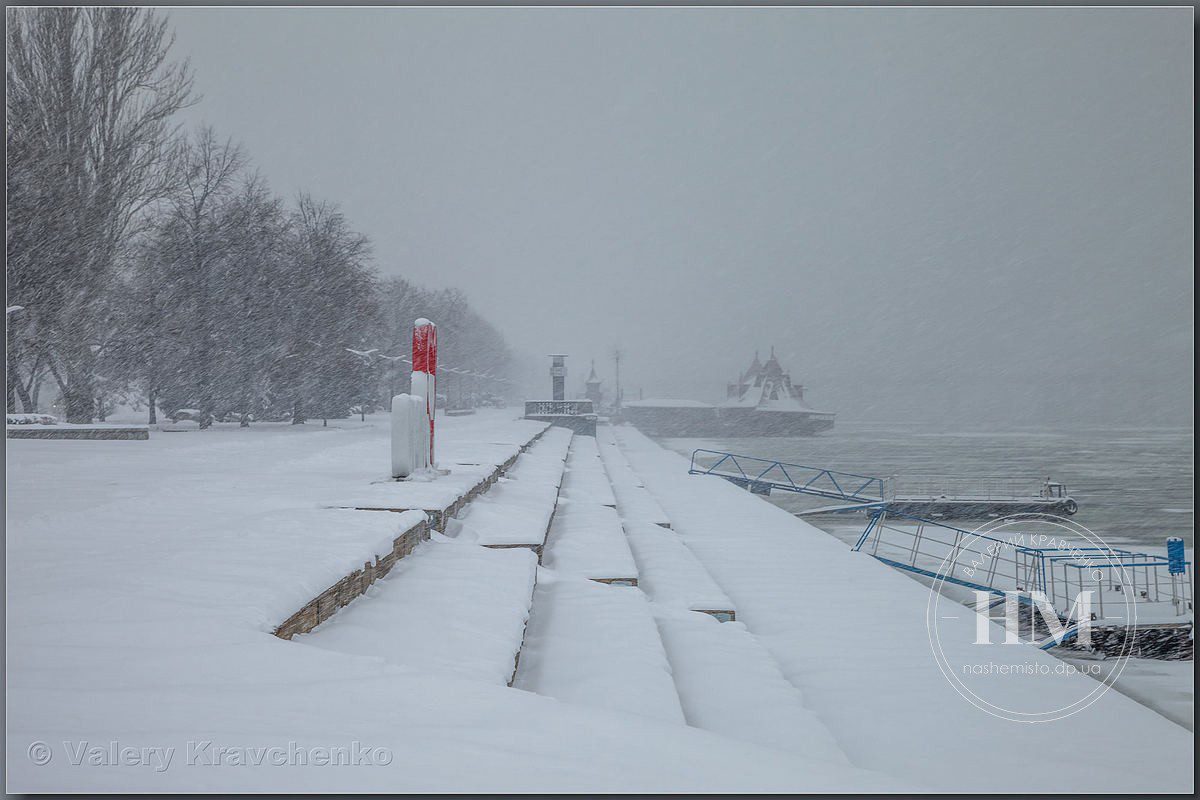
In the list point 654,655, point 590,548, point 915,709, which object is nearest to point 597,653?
point 654,655

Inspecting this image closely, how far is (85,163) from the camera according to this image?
1633cm

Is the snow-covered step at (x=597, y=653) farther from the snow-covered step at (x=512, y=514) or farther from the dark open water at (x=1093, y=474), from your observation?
the dark open water at (x=1093, y=474)

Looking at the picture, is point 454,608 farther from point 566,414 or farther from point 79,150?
point 566,414

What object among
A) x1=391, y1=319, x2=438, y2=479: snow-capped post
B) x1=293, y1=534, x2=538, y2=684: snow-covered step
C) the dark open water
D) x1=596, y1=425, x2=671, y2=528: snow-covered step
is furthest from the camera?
the dark open water

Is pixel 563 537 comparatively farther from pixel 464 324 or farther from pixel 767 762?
pixel 464 324

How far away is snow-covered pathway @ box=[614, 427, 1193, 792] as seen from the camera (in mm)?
3637

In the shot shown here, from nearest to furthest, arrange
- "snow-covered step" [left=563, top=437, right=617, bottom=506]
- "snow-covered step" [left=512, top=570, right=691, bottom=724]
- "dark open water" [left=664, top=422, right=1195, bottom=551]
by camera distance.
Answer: "snow-covered step" [left=512, top=570, right=691, bottom=724]
"snow-covered step" [left=563, top=437, right=617, bottom=506]
"dark open water" [left=664, top=422, right=1195, bottom=551]

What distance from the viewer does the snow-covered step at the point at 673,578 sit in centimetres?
530

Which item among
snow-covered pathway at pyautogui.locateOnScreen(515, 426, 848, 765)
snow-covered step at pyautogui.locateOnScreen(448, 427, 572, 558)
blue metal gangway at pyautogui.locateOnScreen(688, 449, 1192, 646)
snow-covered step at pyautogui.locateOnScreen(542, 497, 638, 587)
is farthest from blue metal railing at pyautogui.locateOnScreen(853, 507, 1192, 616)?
snow-covered step at pyautogui.locateOnScreen(448, 427, 572, 558)

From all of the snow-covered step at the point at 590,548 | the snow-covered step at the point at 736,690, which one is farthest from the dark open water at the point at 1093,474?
the snow-covered step at the point at 590,548

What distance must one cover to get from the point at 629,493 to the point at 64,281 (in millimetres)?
13584

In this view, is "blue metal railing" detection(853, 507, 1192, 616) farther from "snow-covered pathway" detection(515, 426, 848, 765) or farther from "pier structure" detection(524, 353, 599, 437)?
"pier structure" detection(524, 353, 599, 437)

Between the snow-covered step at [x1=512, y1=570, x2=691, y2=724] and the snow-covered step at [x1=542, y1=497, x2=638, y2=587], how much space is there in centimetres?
32

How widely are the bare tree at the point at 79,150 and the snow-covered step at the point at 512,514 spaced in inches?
419
